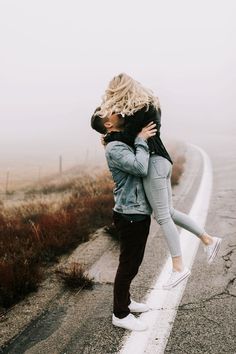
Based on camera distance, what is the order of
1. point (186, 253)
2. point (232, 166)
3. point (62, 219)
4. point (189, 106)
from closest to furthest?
point (186, 253), point (62, 219), point (232, 166), point (189, 106)

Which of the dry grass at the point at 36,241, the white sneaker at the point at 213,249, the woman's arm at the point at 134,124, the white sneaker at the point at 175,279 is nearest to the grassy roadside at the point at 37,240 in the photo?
the dry grass at the point at 36,241

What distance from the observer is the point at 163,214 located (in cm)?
342

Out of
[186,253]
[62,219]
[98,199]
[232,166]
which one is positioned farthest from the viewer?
[232,166]

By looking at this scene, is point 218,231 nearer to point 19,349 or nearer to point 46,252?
point 46,252

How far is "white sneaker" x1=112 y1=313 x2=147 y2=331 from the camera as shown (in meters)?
3.36

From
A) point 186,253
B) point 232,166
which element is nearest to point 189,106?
point 232,166

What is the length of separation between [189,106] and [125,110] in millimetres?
163799

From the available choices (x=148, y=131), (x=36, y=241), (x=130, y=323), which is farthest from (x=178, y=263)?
(x=36, y=241)

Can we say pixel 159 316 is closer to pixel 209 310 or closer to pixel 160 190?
pixel 209 310

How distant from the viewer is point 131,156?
10.3 feet

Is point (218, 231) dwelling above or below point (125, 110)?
below

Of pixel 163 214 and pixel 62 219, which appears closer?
pixel 163 214

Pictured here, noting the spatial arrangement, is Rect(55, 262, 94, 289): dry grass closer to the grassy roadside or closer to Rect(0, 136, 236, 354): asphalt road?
Rect(0, 136, 236, 354): asphalt road

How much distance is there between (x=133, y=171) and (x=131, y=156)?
4.4 inches
